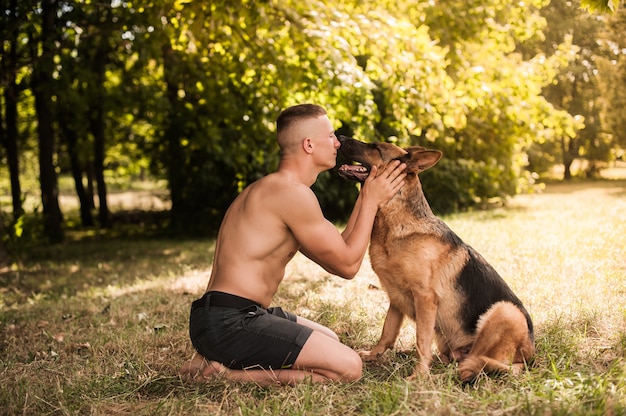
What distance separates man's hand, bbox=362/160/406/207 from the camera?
3.95 metres

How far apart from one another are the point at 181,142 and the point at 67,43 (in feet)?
11.7

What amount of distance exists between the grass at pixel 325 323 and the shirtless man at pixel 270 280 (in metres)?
0.16

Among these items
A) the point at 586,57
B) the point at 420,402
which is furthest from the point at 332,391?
the point at 586,57

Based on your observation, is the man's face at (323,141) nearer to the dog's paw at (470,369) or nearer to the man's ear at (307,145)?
the man's ear at (307,145)

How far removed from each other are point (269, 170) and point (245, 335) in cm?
989

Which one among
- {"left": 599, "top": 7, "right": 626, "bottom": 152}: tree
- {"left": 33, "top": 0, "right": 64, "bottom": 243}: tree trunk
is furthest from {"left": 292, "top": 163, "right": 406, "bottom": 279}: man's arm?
{"left": 599, "top": 7, "right": 626, "bottom": 152}: tree

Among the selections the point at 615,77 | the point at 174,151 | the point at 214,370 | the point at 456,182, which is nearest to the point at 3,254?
the point at 174,151

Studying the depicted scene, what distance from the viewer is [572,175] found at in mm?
36094

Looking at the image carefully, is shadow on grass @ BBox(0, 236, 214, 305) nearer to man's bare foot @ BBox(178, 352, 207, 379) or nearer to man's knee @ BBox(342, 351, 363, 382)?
man's bare foot @ BBox(178, 352, 207, 379)

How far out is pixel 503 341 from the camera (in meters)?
3.66

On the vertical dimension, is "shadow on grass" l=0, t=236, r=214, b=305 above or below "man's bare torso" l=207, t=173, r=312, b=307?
below

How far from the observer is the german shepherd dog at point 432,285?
3.72m

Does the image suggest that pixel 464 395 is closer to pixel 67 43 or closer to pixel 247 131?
pixel 247 131

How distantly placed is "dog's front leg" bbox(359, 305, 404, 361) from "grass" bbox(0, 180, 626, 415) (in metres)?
0.09
